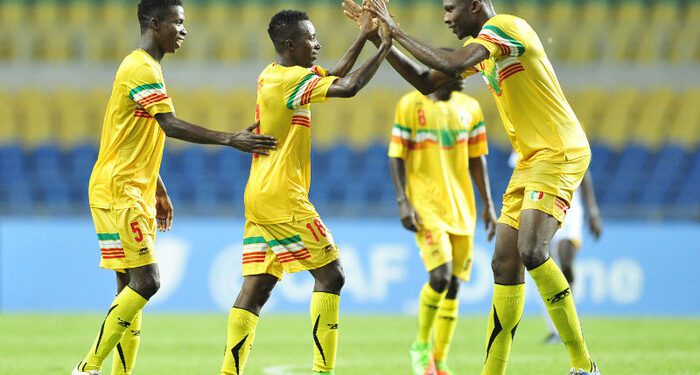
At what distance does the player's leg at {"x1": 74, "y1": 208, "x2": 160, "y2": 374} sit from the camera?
6.43 meters

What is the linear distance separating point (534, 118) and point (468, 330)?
19.4 feet

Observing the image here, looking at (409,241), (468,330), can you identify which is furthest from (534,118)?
(409,241)

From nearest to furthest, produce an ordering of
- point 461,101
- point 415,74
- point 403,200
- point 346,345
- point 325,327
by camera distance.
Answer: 1. point 325,327
2. point 415,74
3. point 403,200
4. point 461,101
5. point 346,345

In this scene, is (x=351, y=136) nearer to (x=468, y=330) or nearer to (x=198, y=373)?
(x=468, y=330)

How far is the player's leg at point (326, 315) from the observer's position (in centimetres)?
638

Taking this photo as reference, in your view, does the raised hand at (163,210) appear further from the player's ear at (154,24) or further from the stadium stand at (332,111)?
the stadium stand at (332,111)

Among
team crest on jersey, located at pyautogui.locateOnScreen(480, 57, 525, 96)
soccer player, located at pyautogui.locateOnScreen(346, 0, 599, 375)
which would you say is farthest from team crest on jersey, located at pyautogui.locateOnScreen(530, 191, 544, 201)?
team crest on jersey, located at pyautogui.locateOnScreen(480, 57, 525, 96)

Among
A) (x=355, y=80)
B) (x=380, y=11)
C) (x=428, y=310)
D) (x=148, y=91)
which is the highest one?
(x=380, y=11)

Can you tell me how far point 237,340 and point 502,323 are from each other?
157cm

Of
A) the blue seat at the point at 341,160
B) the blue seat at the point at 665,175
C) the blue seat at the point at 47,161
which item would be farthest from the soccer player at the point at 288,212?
the blue seat at the point at 665,175

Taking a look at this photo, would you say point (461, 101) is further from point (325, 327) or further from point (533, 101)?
point (325, 327)

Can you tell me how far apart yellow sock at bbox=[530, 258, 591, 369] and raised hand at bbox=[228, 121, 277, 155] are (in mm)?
1684

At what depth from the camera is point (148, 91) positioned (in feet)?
20.9

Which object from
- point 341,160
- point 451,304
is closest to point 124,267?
point 451,304
